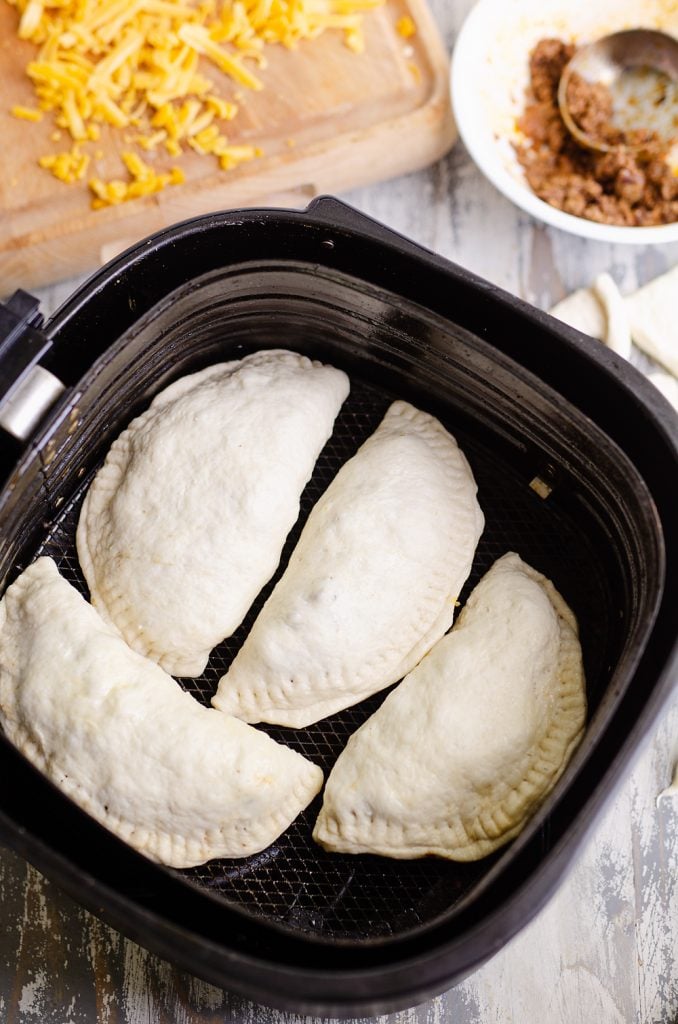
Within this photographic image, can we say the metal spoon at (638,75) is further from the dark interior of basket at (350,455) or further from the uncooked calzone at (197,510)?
the uncooked calzone at (197,510)

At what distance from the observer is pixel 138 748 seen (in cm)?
98

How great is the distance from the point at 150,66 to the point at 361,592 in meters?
0.85

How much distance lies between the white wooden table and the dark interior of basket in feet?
0.76

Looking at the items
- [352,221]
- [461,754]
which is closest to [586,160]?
[352,221]

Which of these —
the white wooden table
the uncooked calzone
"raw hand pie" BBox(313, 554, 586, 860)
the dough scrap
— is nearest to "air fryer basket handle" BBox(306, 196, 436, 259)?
the uncooked calzone

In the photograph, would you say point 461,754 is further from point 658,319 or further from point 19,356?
point 658,319

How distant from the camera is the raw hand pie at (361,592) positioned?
1.02 m

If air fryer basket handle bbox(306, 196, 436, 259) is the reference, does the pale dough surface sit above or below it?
below

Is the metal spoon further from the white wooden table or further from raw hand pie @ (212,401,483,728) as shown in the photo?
the white wooden table

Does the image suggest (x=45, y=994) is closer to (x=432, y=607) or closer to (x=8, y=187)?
(x=432, y=607)

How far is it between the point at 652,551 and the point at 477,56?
843 mm

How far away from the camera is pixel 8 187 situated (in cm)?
135

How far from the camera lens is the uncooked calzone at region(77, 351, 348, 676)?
1.03 meters

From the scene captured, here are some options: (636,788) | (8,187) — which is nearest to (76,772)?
(636,788)
